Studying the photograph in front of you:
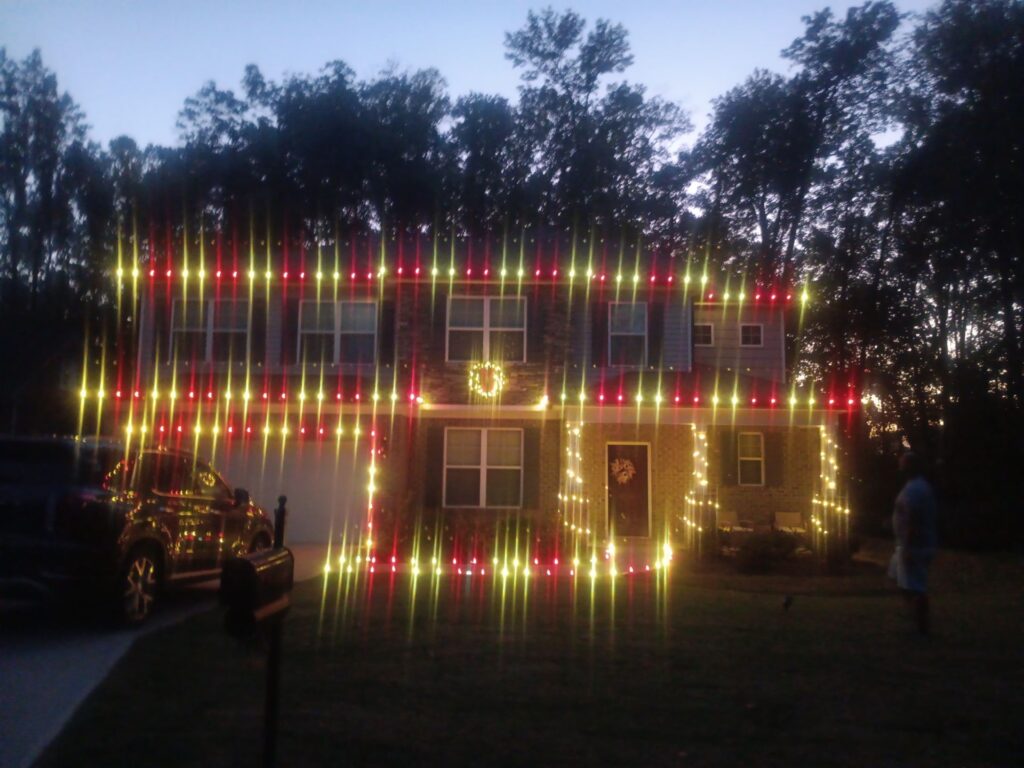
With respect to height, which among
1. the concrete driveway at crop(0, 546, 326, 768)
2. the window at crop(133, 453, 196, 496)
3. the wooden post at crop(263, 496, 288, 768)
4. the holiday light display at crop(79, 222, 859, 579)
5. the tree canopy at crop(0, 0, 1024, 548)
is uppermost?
the tree canopy at crop(0, 0, 1024, 548)

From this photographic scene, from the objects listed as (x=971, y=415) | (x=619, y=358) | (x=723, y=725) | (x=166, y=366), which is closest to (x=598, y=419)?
(x=619, y=358)

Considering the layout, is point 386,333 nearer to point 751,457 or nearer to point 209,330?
point 209,330

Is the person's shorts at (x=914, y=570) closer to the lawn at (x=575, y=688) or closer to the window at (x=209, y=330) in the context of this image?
the lawn at (x=575, y=688)

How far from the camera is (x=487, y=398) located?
18953mm

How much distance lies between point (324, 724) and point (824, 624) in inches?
220

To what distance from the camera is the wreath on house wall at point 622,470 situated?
20.8 meters

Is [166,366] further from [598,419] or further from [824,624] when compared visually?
[824,624]

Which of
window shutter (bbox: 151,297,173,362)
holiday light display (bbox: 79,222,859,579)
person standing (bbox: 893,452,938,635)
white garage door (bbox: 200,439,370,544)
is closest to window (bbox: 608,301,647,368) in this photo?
holiday light display (bbox: 79,222,859,579)

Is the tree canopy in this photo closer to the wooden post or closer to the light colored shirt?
the light colored shirt

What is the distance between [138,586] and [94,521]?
895 millimetres

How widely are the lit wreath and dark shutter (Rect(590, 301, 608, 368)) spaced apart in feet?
6.92

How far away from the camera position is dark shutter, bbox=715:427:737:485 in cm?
2120

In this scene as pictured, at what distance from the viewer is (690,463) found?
814 inches

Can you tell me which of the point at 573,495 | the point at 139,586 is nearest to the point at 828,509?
the point at 573,495
